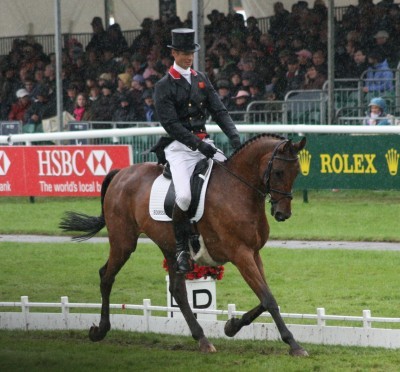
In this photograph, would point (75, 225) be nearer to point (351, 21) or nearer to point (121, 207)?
point (121, 207)

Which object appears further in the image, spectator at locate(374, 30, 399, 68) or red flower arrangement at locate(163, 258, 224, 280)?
spectator at locate(374, 30, 399, 68)

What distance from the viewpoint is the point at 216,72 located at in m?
23.4

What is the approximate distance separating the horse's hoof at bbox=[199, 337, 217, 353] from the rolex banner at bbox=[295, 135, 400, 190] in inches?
323

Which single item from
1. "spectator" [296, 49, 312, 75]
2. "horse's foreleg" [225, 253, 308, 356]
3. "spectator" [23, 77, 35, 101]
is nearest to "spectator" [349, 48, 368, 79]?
"spectator" [296, 49, 312, 75]

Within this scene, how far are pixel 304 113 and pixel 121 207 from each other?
405 inches

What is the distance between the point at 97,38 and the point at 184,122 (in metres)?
17.4

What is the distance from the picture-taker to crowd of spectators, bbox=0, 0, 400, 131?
2122cm

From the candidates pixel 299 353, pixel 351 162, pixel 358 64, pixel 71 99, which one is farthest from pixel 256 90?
pixel 299 353

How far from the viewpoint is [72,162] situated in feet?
63.7

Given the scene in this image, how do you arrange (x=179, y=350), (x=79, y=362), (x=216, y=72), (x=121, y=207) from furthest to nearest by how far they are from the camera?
(x=216, y=72)
(x=121, y=207)
(x=179, y=350)
(x=79, y=362)

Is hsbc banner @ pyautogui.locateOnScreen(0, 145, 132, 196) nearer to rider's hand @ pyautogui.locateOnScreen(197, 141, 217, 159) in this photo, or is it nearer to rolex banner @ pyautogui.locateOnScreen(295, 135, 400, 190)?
rolex banner @ pyautogui.locateOnScreen(295, 135, 400, 190)

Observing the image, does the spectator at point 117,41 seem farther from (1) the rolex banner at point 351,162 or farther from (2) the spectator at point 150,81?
(1) the rolex banner at point 351,162

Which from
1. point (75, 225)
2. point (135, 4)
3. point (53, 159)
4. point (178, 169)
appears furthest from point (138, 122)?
point (178, 169)

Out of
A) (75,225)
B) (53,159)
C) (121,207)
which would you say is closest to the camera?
(121,207)
